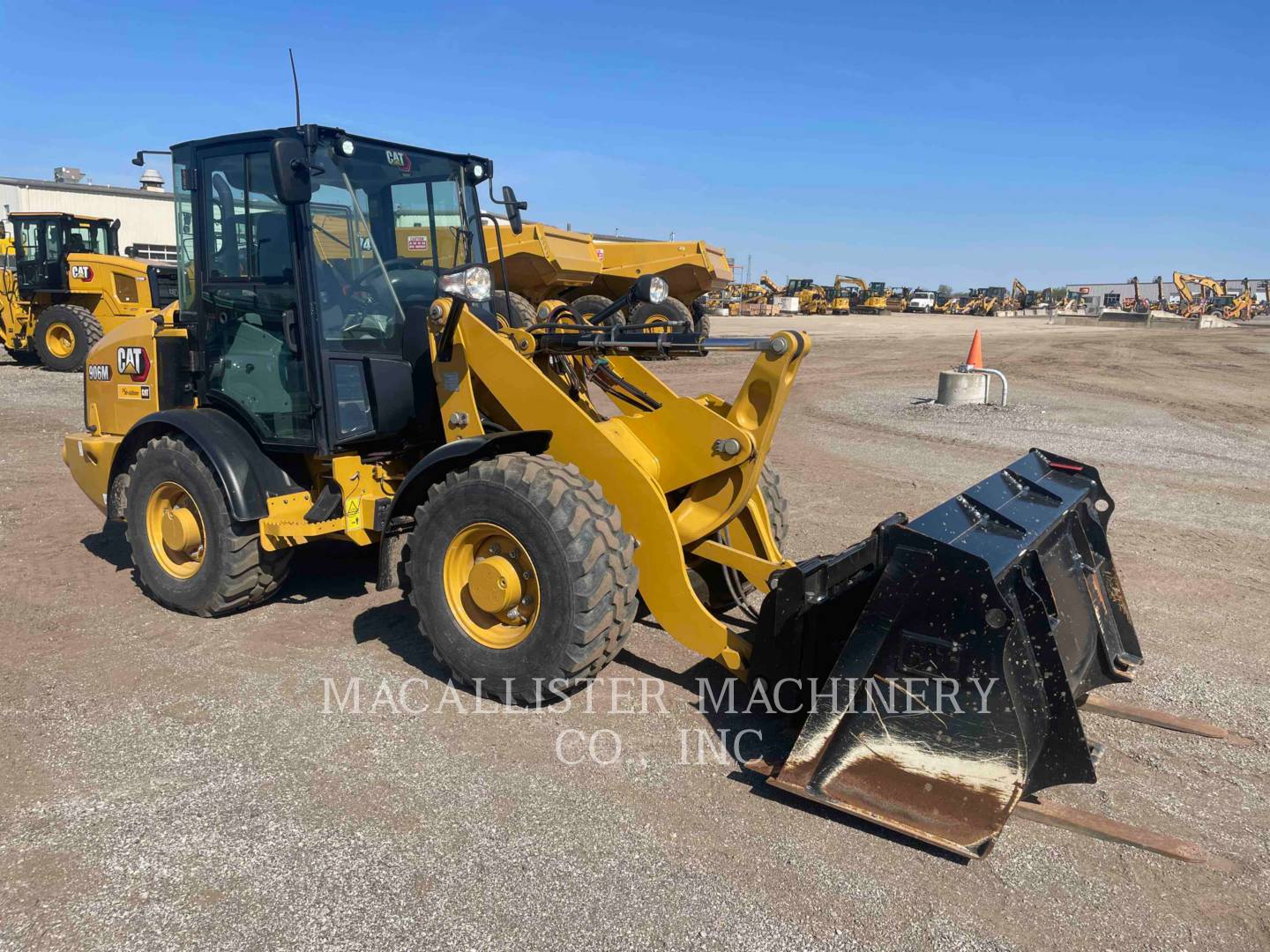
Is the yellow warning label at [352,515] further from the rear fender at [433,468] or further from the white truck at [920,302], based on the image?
the white truck at [920,302]

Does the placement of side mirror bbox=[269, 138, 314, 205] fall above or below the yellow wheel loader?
below

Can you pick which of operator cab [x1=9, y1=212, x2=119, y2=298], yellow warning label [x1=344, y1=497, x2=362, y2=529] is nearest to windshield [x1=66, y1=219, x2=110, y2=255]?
operator cab [x1=9, y1=212, x2=119, y2=298]

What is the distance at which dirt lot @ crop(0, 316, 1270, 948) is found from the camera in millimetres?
2760

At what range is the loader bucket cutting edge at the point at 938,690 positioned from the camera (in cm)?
306

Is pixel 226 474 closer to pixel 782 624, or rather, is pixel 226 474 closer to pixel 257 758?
pixel 257 758

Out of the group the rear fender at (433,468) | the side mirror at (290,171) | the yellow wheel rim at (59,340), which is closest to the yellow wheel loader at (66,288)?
the yellow wheel rim at (59,340)

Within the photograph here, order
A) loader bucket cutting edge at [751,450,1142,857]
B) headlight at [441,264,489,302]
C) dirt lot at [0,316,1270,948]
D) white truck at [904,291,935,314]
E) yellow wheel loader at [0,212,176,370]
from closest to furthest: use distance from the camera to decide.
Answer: dirt lot at [0,316,1270,948]
loader bucket cutting edge at [751,450,1142,857]
headlight at [441,264,489,302]
yellow wheel loader at [0,212,176,370]
white truck at [904,291,935,314]

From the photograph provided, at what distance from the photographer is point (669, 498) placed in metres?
4.65

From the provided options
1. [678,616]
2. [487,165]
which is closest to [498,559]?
[678,616]

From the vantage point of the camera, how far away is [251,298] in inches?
192

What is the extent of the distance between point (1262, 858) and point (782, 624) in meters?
1.74

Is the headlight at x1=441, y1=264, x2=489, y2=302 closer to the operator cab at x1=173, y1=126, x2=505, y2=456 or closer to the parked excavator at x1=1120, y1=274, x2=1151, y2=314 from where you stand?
the operator cab at x1=173, y1=126, x2=505, y2=456

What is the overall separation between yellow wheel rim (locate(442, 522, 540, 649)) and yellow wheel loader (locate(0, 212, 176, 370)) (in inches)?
588

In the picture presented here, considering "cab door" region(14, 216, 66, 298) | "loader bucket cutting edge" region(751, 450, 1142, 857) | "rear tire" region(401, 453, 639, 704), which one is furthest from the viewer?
"cab door" region(14, 216, 66, 298)
